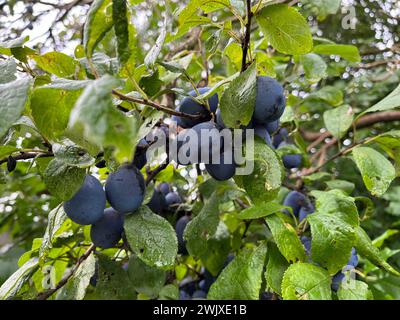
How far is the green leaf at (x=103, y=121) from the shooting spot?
270mm

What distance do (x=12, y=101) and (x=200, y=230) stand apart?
41 cm

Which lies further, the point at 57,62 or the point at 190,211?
the point at 190,211

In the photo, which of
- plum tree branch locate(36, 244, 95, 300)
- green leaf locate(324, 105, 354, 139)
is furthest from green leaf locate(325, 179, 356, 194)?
plum tree branch locate(36, 244, 95, 300)

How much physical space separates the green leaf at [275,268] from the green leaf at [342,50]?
0.43 metres

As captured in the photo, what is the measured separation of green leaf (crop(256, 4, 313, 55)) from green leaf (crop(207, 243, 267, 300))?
0.32 metres

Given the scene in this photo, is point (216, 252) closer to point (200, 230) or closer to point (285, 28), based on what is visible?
point (200, 230)

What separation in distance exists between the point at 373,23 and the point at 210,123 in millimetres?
1445

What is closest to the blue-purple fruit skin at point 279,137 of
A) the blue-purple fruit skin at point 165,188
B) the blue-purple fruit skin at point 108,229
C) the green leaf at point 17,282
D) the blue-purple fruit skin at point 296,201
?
the blue-purple fruit skin at point 296,201

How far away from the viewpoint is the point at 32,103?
0.47 meters

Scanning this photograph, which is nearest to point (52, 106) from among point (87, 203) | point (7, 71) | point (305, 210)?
point (7, 71)

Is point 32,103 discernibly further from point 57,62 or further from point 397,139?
point 397,139

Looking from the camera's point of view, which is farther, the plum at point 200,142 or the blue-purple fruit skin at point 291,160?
the blue-purple fruit skin at point 291,160

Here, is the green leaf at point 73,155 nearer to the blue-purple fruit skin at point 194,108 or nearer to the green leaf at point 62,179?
the green leaf at point 62,179

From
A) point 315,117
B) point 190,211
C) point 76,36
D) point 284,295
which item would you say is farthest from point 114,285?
point 315,117
